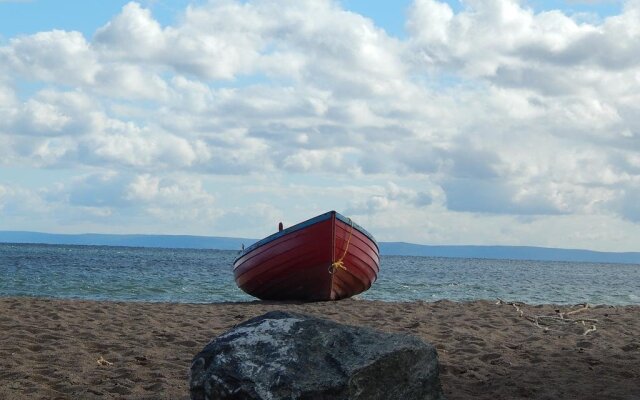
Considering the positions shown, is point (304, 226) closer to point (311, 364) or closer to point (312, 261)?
point (312, 261)

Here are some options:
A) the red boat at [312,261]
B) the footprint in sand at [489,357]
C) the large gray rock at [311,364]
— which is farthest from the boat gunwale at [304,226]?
the large gray rock at [311,364]

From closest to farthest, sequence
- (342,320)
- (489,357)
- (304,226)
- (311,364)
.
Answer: (311,364), (489,357), (342,320), (304,226)

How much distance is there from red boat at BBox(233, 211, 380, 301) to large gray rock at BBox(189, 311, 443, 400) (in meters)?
7.81

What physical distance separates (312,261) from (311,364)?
8.41 metres

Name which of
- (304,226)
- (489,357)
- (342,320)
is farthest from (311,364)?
(304,226)

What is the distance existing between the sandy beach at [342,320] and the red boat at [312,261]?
1.04m

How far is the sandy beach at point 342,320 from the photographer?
600 cm

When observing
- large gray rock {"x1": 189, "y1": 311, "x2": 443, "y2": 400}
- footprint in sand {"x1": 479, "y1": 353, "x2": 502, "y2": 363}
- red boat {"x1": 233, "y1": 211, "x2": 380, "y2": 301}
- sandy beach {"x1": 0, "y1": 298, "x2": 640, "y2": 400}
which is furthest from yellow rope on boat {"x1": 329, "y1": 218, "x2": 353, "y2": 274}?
large gray rock {"x1": 189, "y1": 311, "x2": 443, "y2": 400}

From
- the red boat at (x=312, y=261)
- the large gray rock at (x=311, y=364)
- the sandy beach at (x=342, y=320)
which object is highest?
the red boat at (x=312, y=261)

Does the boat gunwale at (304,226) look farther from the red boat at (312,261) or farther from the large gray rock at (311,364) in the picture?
the large gray rock at (311,364)

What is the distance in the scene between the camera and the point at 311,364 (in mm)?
4348

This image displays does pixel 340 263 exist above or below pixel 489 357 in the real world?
above

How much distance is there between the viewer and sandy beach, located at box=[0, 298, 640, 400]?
600 cm

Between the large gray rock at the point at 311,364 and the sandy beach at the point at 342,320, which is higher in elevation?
the large gray rock at the point at 311,364
